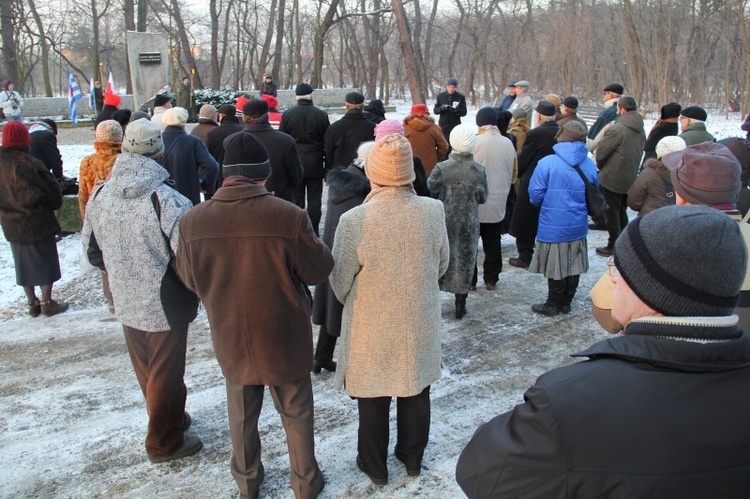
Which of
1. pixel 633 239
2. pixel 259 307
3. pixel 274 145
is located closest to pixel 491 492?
pixel 633 239

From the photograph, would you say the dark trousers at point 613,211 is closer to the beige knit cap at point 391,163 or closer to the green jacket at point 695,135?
the green jacket at point 695,135

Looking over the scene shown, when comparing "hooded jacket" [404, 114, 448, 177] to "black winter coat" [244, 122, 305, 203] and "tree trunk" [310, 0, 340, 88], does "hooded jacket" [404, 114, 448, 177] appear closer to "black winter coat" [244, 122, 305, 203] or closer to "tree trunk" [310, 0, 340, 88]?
"black winter coat" [244, 122, 305, 203]

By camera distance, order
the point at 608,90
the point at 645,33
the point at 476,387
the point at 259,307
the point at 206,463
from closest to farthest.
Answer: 1. the point at 259,307
2. the point at 206,463
3. the point at 476,387
4. the point at 608,90
5. the point at 645,33

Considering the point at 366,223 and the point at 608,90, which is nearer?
the point at 366,223

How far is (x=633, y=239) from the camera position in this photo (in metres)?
1.37

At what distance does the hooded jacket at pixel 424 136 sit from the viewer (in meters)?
7.09

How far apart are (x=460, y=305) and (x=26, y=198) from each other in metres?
4.00

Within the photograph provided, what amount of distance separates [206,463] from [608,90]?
7.34 m

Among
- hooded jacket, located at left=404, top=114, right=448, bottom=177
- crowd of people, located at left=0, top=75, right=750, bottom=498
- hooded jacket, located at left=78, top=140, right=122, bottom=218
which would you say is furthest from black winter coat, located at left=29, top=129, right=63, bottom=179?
hooded jacket, located at left=404, top=114, right=448, bottom=177

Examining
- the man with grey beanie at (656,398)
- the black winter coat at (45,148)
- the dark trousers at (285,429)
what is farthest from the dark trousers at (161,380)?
the black winter coat at (45,148)

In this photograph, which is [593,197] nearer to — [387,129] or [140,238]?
[387,129]

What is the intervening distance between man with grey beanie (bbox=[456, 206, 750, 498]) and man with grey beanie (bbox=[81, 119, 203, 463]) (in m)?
2.31

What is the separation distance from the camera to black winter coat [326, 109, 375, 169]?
705cm

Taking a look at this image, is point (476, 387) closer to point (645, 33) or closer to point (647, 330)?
point (647, 330)
